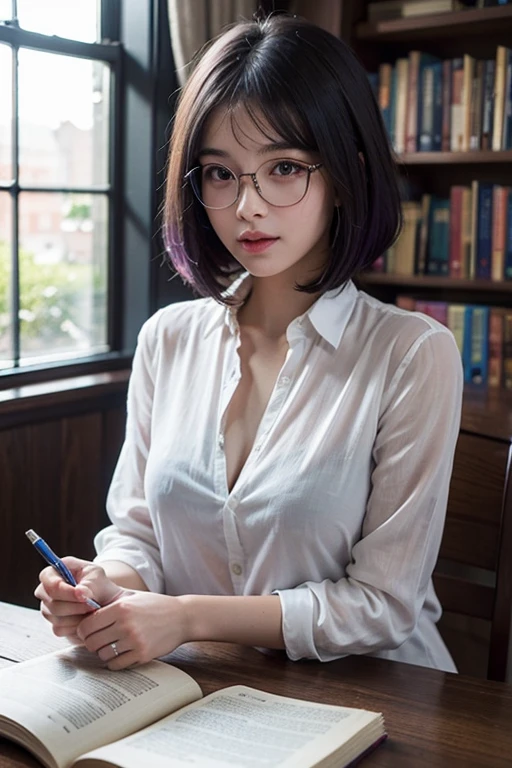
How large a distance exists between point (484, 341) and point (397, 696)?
1617 mm

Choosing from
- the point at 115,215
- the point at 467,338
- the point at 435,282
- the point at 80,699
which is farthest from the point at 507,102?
the point at 80,699

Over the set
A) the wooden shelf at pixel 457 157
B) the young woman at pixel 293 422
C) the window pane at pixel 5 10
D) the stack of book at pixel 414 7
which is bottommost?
the young woman at pixel 293 422

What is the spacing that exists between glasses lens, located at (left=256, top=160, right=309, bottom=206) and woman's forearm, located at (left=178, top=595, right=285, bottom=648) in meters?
0.54

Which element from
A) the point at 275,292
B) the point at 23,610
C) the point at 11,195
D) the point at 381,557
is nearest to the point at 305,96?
the point at 275,292

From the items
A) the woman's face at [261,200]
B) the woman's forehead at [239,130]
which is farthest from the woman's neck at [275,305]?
the woman's forehead at [239,130]

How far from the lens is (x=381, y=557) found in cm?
127

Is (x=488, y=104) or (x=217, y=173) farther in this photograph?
(x=488, y=104)

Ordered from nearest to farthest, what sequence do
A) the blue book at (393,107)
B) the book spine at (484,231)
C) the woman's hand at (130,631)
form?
the woman's hand at (130,631) < the book spine at (484,231) < the blue book at (393,107)

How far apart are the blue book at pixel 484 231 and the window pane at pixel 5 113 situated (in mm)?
1212

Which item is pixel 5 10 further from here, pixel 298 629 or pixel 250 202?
pixel 298 629

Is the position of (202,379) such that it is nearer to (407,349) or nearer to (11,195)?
(407,349)

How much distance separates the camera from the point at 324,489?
1299 millimetres

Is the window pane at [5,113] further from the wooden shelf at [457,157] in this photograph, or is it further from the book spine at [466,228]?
the book spine at [466,228]

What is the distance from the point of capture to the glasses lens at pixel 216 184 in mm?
1369
